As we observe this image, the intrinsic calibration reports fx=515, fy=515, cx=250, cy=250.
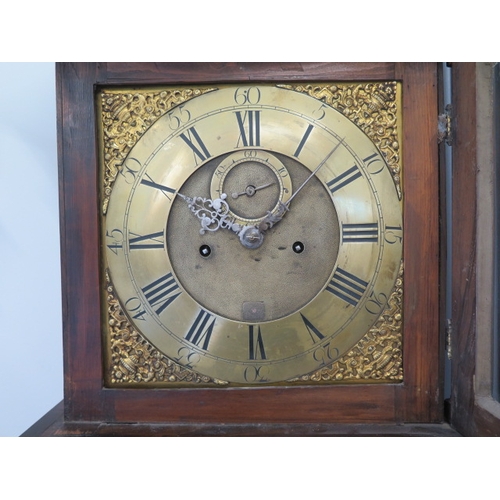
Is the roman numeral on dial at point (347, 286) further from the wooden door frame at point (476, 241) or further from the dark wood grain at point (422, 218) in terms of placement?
the wooden door frame at point (476, 241)

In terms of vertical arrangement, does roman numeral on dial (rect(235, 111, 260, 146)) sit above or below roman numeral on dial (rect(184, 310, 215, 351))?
above

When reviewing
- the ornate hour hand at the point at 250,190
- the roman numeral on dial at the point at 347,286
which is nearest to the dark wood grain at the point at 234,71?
the ornate hour hand at the point at 250,190

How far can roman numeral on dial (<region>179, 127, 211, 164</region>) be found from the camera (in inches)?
46.9

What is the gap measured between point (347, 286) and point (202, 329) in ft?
1.15

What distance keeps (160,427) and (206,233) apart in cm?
46

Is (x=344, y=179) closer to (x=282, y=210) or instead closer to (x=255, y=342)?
(x=282, y=210)

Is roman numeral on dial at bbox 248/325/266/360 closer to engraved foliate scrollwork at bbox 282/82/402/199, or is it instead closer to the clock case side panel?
the clock case side panel

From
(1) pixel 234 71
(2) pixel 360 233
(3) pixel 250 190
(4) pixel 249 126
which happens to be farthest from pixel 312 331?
(1) pixel 234 71

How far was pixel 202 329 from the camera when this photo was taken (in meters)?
1.19

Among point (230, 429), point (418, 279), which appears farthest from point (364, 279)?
point (230, 429)

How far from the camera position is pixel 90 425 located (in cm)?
118

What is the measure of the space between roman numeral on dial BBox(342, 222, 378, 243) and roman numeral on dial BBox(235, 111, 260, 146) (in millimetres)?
287

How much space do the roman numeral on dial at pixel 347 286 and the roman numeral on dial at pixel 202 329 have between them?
0.28 metres

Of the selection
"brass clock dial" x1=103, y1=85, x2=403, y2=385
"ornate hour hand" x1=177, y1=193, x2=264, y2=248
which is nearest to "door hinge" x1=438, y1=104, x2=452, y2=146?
"brass clock dial" x1=103, y1=85, x2=403, y2=385
